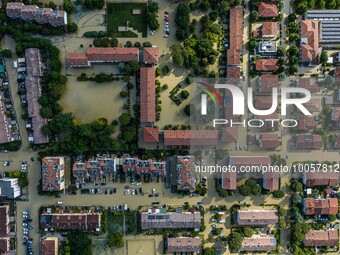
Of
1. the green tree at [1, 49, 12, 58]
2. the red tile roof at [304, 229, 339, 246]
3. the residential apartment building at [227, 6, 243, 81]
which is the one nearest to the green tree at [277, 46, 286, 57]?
the residential apartment building at [227, 6, 243, 81]

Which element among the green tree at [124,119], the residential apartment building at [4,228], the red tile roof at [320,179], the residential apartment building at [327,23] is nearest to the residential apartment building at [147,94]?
the green tree at [124,119]

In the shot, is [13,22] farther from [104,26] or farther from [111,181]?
[111,181]

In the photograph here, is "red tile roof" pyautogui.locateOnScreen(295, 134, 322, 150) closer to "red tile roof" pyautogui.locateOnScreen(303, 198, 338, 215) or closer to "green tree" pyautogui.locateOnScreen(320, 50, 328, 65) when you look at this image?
"red tile roof" pyautogui.locateOnScreen(303, 198, 338, 215)

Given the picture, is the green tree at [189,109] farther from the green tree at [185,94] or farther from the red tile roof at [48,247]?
the red tile roof at [48,247]

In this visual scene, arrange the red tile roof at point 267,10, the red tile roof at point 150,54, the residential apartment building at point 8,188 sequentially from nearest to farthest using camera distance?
the residential apartment building at point 8,188 → the red tile roof at point 150,54 → the red tile roof at point 267,10

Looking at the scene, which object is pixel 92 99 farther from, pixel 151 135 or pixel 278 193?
pixel 278 193

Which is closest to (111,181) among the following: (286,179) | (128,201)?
(128,201)
